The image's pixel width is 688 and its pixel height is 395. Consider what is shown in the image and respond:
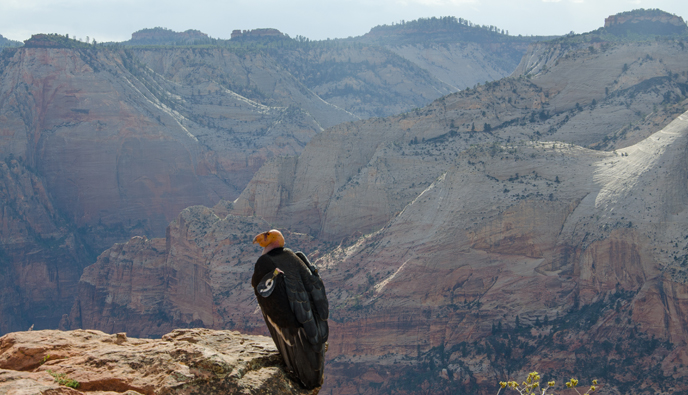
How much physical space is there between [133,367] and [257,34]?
164 metres

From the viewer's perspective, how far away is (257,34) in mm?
166875

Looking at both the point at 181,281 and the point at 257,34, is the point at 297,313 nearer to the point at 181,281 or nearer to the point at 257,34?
the point at 181,281

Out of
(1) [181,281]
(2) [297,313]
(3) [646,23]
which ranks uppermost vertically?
(3) [646,23]

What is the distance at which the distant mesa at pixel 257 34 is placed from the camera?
166 meters

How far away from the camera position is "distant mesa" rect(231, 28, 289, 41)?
166 metres

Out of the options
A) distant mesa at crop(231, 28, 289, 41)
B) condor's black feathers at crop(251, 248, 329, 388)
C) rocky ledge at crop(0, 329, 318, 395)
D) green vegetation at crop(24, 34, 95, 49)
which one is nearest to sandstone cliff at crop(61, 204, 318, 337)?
condor's black feathers at crop(251, 248, 329, 388)

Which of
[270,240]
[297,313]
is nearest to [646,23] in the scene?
[270,240]

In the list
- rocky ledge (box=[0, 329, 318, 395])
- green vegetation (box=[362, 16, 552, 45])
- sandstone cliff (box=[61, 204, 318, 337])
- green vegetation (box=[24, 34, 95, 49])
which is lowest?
sandstone cliff (box=[61, 204, 318, 337])

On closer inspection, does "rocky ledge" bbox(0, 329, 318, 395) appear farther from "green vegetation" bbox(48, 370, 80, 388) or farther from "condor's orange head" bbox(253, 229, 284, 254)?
"condor's orange head" bbox(253, 229, 284, 254)

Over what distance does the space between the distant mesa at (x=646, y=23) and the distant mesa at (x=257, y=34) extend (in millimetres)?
82280

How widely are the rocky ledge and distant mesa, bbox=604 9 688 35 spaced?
105 meters

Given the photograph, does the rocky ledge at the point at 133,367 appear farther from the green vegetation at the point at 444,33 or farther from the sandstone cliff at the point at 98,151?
the green vegetation at the point at 444,33

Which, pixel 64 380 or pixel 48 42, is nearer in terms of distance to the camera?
Answer: pixel 64 380

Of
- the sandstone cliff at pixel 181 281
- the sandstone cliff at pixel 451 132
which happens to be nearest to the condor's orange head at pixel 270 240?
the sandstone cliff at pixel 181 281
